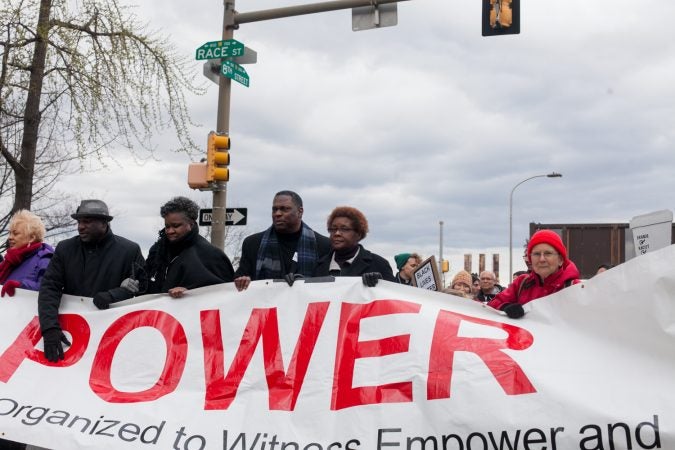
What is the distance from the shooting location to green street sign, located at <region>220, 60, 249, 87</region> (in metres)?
9.89

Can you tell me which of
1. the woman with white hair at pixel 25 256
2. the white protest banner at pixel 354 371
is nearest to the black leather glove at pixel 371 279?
the white protest banner at pixel 354 371

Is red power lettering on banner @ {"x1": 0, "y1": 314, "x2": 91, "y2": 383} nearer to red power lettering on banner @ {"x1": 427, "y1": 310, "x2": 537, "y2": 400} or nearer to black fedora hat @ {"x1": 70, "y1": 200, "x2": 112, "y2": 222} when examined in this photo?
black fedora hat @ {"x1": 70, "y1": 200, "x2": 112, "y2": 222}

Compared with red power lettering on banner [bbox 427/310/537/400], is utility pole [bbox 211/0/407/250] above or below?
above

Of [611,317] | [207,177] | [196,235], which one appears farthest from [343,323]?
[207,177]

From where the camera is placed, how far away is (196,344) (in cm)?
452

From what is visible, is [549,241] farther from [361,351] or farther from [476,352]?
[361,351]

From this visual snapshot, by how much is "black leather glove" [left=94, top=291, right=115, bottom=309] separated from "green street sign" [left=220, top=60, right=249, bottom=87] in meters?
5.65

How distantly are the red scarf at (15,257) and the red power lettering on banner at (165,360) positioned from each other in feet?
3.31

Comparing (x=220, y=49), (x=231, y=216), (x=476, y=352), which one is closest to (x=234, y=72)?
(x=220, y=49)

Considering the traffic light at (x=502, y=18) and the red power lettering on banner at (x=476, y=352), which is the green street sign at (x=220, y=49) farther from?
the red power lettering on banner at (x=476, y=352)

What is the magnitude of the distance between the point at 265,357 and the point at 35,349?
5.67 feet

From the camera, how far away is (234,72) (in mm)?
10023

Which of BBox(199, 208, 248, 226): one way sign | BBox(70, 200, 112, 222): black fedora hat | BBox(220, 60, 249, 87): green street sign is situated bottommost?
BBox(70, 200, 112, 222): black fedora hat

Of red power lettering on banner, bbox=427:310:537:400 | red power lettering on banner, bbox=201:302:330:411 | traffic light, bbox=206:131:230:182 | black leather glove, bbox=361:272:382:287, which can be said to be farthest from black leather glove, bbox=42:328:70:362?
traffic light, bbox=206:131:230:182
